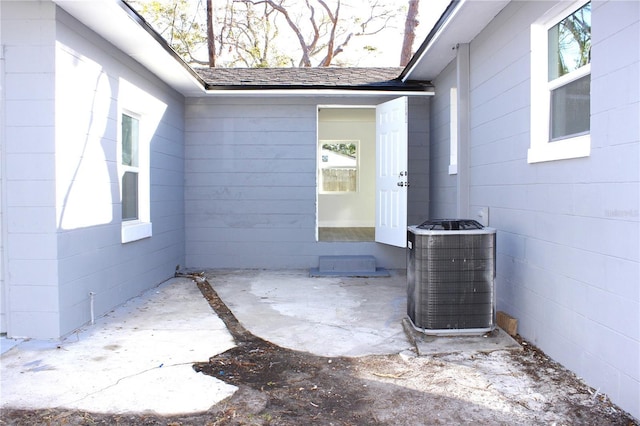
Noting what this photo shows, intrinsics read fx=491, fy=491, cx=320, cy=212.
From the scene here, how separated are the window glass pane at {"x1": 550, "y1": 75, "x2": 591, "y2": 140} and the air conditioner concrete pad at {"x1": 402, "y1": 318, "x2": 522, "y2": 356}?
63.9 inches

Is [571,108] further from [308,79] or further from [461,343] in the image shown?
[308,79]

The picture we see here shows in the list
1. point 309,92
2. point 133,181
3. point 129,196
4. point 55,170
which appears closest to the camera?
point 55,170

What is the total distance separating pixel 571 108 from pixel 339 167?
27.6 feet

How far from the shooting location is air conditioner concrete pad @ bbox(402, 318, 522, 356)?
12.3 feet

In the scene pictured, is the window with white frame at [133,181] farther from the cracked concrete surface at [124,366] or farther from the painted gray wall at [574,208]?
the painted gray wall at [574,208]

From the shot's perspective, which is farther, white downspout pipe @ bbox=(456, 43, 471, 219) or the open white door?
Result: the open white door

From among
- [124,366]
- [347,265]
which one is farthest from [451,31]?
[124,366]

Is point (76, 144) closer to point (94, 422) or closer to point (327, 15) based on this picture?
point (94, 422)

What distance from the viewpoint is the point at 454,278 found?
12.8 ft

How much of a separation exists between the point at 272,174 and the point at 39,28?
4095 mm

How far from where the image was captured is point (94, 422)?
2.64 m

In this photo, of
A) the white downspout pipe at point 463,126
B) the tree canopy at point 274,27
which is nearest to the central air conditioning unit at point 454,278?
the white downspout pipe at point 463,126

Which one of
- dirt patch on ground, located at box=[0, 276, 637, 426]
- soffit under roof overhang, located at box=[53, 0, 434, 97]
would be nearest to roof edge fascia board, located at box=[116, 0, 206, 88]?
soffit under roof overhang, located at box=[53, 0, 434, 97]

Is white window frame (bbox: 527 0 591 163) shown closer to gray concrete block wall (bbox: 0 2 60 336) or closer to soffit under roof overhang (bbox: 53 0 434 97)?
soffit under roof overhang (bbox: 53 0 434 97)
